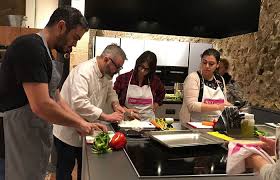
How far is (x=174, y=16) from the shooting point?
4430 millimetres

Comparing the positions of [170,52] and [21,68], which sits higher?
[170,52]

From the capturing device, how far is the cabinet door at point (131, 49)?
4559mm

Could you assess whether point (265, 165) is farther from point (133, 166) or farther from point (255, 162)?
point (133, 166)

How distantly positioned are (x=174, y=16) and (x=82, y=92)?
2566 mm

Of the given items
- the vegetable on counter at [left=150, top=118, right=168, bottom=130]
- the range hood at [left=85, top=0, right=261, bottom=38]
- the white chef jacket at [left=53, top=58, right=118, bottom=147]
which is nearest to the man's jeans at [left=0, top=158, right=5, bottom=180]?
the white chef jacket at [left=53, top=58, right=118, bottom=147]

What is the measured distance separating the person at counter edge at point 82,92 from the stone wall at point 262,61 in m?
2.09

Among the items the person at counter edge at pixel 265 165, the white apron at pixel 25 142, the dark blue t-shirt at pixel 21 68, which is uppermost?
the dark blue t-shirt at pixel 21 68

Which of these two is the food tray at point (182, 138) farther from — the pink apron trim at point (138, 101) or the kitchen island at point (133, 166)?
the pink apron trim at point (138, 101)

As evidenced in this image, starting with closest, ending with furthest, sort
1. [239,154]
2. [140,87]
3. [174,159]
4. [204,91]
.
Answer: [239,154], [174,159], [204,91], [140,87]

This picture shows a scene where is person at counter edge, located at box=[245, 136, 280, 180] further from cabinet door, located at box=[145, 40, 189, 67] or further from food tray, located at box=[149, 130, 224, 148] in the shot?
cabinet door, located at box=[145, 40, 189, 67]

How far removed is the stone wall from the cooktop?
2247 millimetres

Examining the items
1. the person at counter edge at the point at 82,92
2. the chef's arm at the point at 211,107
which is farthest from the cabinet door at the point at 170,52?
the person at counter edge at the point at 82,92

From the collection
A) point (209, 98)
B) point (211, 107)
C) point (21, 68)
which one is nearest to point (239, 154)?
point (21, 68)

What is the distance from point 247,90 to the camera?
14.0 feet
